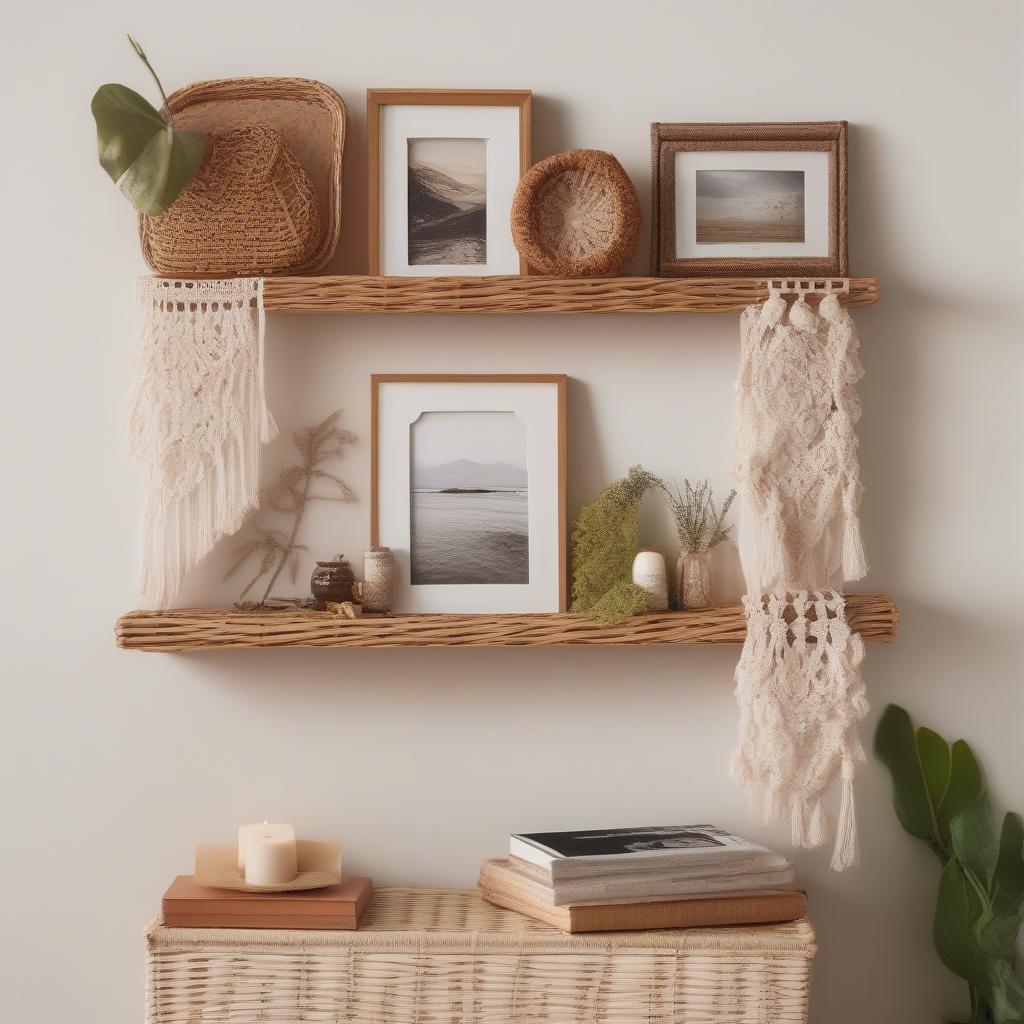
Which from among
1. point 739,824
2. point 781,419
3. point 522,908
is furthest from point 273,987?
point 781,419

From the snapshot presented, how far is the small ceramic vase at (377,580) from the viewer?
1641mm

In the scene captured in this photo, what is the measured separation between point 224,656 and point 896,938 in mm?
1085

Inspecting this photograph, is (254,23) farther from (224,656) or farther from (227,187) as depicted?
(224,656)

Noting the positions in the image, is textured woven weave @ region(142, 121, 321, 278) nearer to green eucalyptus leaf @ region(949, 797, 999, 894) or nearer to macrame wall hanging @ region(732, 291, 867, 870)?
macrame wall hanging @ region(732, 291, 867, 870)

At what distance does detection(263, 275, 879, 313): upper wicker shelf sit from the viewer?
1.60 m

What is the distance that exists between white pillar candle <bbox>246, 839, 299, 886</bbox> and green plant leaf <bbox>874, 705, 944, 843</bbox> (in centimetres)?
88

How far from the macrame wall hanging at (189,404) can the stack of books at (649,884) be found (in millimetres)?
639

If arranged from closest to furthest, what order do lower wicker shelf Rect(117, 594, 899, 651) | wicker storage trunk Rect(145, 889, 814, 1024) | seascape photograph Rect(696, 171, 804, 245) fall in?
wicker storage trunk Rect(145, 889, 814, 1024), lower wicker shelf Rect(117, 594, 899, 651), seascape photograph Rect(696, 171, 804, 245)

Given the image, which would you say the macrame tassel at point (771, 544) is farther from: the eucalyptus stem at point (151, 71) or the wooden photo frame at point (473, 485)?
the eucalyptus stem at point (151, 71)

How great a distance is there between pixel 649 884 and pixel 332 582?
60 cm

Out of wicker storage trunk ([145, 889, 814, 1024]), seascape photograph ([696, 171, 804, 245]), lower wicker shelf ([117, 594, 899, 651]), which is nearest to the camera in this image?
wicker storage trunk ([145, 889, 814, 1024])

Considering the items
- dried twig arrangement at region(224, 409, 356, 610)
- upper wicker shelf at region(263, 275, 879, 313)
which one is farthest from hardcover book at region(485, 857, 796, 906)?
upper wicker shelf at region(263, 275, 879, 313)

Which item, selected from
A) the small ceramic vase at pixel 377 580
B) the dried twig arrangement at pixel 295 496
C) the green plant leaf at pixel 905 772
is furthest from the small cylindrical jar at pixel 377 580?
the green plant leaf at pixel 905 772

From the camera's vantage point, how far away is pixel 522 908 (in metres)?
1.56
